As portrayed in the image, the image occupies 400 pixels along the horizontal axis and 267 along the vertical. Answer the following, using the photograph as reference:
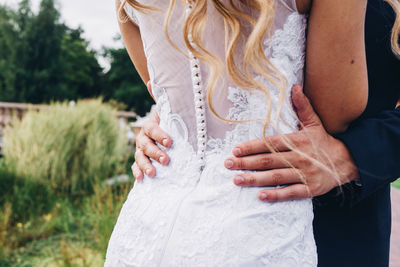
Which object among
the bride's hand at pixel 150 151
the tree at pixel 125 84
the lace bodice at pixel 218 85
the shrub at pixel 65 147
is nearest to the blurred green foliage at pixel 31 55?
the tree at pixel 125 84

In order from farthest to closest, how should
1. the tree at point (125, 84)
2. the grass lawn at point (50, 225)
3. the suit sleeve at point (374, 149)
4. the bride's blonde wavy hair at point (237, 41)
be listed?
the tree at point (125, 84) → the grass lawn at point (50, 225) → the suit sleeve at point (374, 149) → the bride's blonde wavy hair at point (237, 41)

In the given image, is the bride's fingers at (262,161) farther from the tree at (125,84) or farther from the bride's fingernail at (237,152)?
the tree at (125,84)

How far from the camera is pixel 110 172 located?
6281 millimetres

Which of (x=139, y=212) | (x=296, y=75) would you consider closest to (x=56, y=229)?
(x=139, y=212)

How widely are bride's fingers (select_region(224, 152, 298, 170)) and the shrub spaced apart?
4900 mm

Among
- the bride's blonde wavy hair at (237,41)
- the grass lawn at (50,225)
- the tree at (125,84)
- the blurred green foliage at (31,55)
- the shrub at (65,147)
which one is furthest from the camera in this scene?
the tree at (125,84)

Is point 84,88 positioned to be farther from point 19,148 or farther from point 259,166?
point 259,166

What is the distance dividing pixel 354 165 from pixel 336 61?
1.01 feet

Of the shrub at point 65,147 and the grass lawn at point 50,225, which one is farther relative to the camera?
the shrub at point 65,147

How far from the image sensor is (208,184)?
85 centimetres

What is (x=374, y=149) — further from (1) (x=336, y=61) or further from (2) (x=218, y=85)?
(2) (x=218, y=85)

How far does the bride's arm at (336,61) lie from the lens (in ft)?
2.55

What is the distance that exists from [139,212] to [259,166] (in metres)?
0.34

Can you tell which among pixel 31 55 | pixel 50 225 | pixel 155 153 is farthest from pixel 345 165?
pixel 31 55
